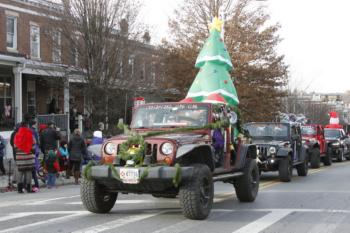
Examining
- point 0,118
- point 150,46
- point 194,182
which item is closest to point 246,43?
point 150,46

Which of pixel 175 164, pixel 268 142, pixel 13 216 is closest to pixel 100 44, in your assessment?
pixel 268 142

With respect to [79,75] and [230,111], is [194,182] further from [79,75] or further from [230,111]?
[79,75]

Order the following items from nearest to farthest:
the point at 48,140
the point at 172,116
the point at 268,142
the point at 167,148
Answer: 1. the point at 167,148
2. the point at 172,116
3. the point at 48,140
4. the point at 268,142

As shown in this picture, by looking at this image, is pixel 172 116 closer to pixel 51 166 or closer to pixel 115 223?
pixel 115 223

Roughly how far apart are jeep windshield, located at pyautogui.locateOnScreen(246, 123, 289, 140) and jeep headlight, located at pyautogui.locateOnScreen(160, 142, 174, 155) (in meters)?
8.47

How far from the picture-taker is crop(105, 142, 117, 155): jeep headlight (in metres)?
8.99

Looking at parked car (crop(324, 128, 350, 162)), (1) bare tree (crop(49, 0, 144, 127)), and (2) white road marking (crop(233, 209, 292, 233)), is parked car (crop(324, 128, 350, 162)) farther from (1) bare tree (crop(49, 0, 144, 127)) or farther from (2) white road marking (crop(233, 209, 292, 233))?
(2) white road marking (crop(233, 209, 292, 233))

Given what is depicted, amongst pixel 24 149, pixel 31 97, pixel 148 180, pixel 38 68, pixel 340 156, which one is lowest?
pixel 340 156

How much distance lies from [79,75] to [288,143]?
10.6 metres

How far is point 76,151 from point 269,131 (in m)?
5.87

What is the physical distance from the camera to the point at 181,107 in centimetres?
1020

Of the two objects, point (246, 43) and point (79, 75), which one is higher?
point (246, 43)

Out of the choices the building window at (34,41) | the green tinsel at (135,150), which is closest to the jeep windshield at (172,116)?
the green tinsel at (135,150)

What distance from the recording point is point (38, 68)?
26031mm
